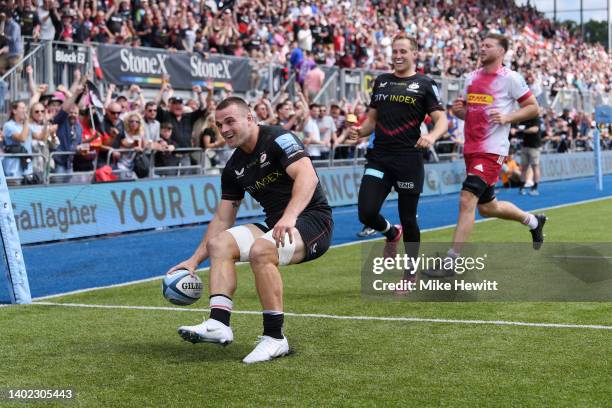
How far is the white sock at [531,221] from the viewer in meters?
11.1

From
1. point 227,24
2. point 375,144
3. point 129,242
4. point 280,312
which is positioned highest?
point 227,24

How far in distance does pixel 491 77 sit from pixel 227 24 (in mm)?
13574

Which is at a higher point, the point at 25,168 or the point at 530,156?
the point at 25,168

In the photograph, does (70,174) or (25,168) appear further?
(70,174)

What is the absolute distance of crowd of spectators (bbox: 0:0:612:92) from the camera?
1900cm

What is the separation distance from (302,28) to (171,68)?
286 inches

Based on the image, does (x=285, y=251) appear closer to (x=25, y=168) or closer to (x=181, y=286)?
(x=181, y=286)

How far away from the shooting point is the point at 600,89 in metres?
50.1

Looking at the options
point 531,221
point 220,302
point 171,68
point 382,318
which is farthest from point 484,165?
point 171,68

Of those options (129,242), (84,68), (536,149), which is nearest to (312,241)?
(129,242)

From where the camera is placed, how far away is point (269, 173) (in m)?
6.84

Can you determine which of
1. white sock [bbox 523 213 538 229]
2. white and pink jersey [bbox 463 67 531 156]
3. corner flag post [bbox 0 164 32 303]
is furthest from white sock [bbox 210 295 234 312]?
white sock [bbox 523 213 538 229]

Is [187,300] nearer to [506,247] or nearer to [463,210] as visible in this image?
[463,210]

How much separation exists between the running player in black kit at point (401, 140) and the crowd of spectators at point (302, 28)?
8935 millimetres
